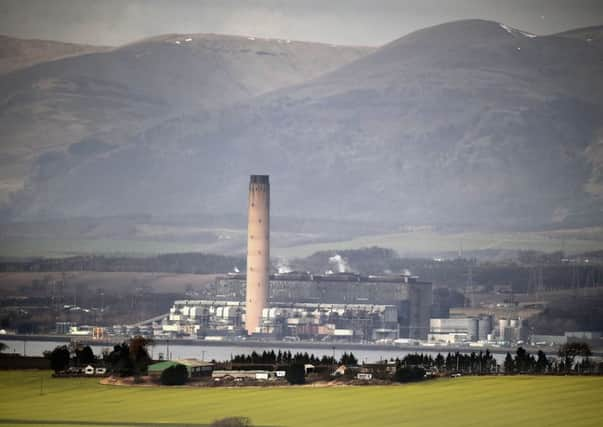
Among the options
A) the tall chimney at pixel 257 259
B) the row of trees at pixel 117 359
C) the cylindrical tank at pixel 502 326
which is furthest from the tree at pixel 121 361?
the cylindrical tank at pixel 502 326

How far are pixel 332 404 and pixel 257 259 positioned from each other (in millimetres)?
73775

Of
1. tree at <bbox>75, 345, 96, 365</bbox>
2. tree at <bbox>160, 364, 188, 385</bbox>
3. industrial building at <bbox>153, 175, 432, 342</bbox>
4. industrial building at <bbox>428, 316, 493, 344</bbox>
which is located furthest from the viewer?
industrial building at <bbox>153, 175, 432, 342</bbox>

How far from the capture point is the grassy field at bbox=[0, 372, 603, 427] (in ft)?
231

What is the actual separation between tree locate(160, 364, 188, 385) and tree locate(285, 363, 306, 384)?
4.31 metres

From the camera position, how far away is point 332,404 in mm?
75062

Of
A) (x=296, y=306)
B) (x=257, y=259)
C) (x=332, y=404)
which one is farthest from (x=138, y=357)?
(x=296, y=306)

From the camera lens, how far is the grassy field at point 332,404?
70.5m

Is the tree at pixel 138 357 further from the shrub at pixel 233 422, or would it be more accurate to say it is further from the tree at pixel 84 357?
the shrub at pixel 233 422

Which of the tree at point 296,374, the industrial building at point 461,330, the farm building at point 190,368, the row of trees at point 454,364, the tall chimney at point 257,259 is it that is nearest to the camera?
the tree at point 296,374

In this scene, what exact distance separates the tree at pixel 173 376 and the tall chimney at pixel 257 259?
206ft

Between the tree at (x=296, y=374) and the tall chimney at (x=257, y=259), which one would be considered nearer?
the tree at (x=296, y=374)

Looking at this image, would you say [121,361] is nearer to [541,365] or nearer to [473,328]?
[541,365]

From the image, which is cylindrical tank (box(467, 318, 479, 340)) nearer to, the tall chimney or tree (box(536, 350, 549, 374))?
the tall chimney

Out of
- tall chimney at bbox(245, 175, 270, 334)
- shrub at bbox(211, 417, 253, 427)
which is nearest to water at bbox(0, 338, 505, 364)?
tall chimney at bbox(245, 175, 270, 334)
